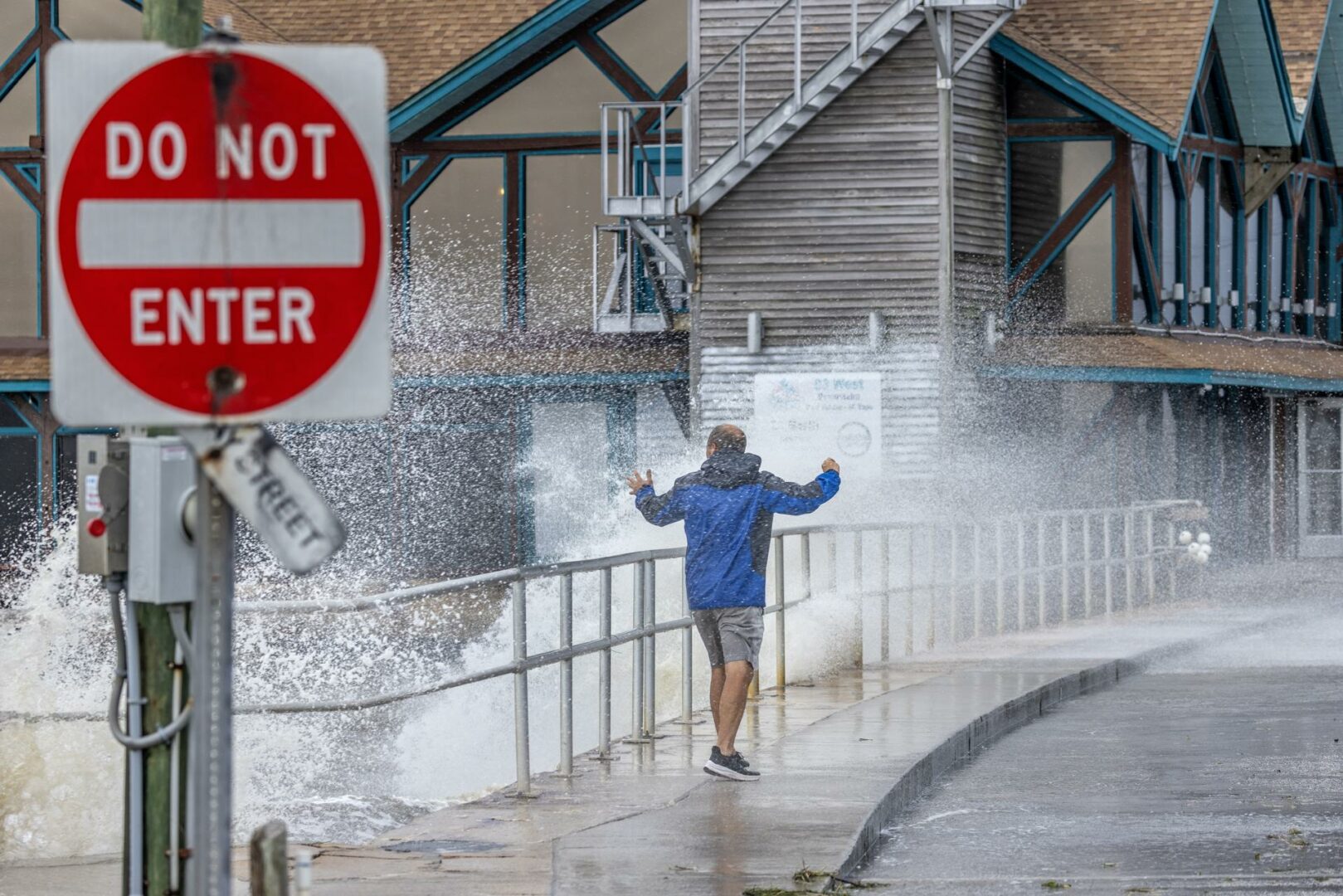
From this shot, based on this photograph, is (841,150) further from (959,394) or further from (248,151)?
(248,151)

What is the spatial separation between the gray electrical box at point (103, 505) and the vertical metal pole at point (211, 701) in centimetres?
152

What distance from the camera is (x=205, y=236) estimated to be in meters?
4.12

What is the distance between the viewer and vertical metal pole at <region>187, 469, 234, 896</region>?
4.12m

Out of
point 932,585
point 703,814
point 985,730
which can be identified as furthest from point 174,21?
point 932,585

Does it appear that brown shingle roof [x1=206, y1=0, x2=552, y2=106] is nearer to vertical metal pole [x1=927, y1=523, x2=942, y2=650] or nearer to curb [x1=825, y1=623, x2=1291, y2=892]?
vertical metal pole [x1=927, y1=523, x2=942, y2=650]

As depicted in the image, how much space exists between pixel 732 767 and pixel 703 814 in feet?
3.50

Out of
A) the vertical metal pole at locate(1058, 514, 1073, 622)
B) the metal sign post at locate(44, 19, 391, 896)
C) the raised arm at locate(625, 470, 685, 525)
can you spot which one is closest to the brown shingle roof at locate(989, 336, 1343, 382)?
the vertical metal pole at locate(1058, 514, 1073, 622)

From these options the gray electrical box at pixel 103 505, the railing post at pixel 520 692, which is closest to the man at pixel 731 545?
the railing post at pixel 520 692

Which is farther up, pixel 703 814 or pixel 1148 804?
pixel 703 814

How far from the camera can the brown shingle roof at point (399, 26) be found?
90.9 feet

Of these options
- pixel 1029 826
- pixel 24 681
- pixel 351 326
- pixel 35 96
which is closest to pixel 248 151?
pixel 351 326

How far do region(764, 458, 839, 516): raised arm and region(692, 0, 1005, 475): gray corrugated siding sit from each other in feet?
45.8

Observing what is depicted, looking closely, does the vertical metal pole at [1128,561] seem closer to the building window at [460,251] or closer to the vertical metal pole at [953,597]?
the vertical metal pole at [953,597]

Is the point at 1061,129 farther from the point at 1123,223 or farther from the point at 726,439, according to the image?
the point at 726,439
